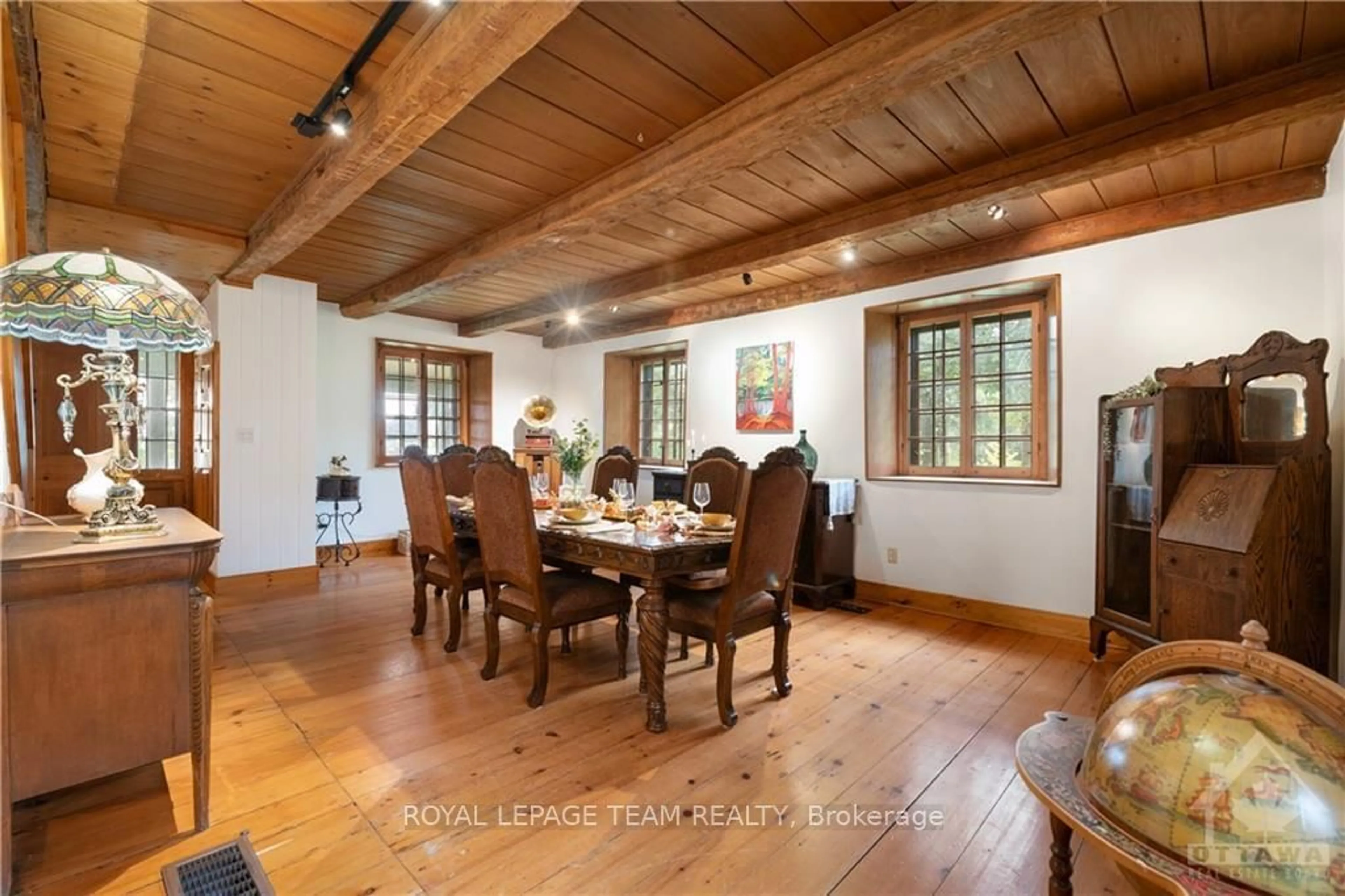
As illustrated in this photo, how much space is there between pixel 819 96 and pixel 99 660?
8.87 ft

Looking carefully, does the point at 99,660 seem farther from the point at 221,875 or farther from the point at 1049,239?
the point at 1049,239

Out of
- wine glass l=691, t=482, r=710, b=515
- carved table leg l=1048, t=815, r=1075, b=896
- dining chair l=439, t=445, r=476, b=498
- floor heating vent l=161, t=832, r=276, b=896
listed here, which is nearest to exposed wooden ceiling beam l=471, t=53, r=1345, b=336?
wine glass l=691, t=482, r=710, b=515

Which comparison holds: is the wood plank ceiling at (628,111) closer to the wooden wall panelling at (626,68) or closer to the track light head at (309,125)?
the wooden wall panelling at (626,68)

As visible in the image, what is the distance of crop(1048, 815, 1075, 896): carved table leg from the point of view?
3.52ft

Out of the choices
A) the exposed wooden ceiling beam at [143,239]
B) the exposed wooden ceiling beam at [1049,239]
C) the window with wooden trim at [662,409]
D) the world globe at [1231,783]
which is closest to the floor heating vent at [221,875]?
the world globe at [1231,783]

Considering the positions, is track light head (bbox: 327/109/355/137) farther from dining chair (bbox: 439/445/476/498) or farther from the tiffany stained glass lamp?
dining chair (bbox: 439/445/476/498)

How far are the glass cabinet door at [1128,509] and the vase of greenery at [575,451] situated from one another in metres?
3.27

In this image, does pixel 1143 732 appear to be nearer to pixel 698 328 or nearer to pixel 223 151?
pixel 223 151

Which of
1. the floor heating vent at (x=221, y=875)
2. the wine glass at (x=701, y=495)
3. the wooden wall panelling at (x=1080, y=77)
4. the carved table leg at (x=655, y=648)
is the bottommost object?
the floor heating vent at (x=221, y=875)

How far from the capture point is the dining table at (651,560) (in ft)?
7.66

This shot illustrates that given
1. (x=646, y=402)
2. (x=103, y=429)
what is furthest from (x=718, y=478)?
(x=103, y=429)

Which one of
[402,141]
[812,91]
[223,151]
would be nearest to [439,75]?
[402,141]

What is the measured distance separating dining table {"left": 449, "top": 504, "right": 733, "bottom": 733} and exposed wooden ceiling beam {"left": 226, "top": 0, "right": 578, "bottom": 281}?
166 cm

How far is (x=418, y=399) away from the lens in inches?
245
